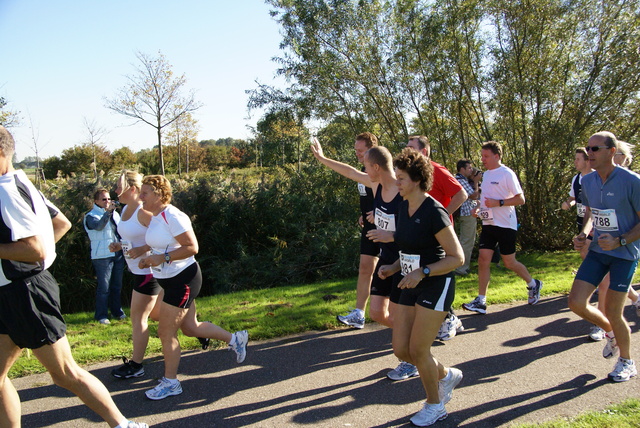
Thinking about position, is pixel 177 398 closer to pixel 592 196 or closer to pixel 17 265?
pixel 17 265

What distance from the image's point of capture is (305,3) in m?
11.7

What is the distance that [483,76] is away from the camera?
11.4m

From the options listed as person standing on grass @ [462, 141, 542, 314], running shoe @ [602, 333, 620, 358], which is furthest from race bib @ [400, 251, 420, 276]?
person standing on grass @ [462, 141, 542, 314]

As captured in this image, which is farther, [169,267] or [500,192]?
[500,192]

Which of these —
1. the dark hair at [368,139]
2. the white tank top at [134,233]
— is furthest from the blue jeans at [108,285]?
the dark hair at [368,139]

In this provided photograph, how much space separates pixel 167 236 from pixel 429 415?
2595 millimetres

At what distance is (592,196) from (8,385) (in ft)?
16.2

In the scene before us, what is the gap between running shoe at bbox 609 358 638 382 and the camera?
4418mm

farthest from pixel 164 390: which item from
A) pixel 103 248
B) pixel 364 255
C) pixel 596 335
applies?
pixel 596 335

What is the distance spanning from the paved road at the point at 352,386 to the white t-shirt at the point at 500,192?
1.51m

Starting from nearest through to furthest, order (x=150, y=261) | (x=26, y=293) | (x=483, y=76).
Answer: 1. (x=26, y=293)
2. (x=150, y=261)
3. (x=483, y=76)

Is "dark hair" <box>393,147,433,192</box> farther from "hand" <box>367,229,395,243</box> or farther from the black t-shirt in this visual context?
"hand" <box>367,229,395,243</box>

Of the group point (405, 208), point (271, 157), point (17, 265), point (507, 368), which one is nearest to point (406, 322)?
point (405, 208)

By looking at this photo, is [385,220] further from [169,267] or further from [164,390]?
[164,390]
